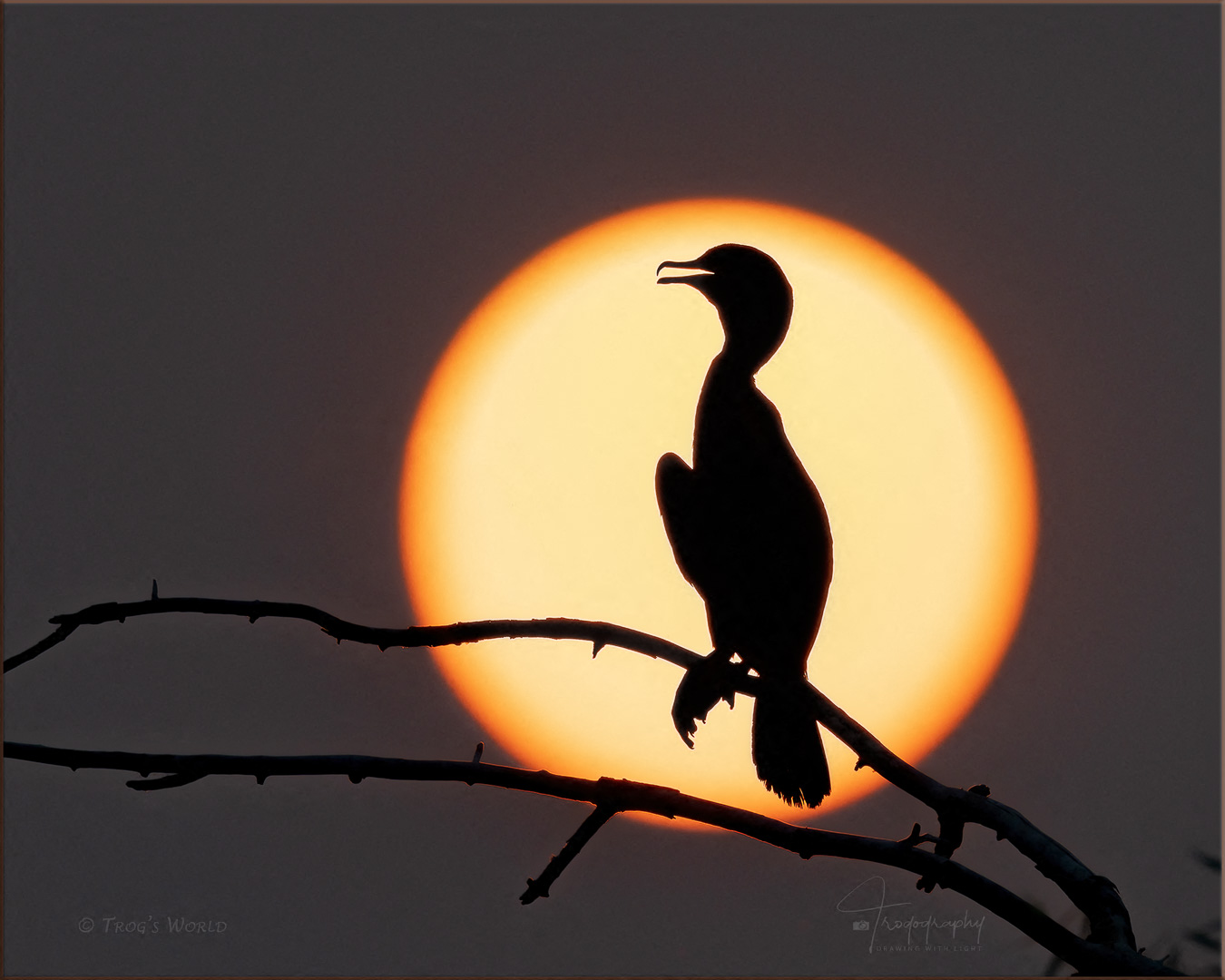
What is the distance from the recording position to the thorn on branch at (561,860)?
10.7ft

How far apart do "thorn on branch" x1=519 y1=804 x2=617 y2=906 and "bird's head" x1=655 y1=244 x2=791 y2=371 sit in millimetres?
2663

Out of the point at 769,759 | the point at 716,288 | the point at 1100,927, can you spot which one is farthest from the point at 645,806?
the point at 716,288

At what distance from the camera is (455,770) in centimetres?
316

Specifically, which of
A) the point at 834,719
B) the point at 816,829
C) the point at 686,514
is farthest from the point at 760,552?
the point at 816,829

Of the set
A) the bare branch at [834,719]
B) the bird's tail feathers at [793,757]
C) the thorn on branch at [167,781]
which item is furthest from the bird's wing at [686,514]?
the thorn on branch at [167,781]

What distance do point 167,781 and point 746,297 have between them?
137 inches

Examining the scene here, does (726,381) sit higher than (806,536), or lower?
higher

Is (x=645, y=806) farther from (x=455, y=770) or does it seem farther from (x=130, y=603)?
(x=130, y=603)

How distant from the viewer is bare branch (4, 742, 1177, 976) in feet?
10.0

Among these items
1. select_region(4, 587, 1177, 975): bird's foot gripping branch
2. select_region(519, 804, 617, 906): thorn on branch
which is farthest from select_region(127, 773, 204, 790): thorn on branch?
select_region(519, 804, 617, 906): thorn on branch

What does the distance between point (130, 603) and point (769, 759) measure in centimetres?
272

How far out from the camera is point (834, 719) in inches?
151

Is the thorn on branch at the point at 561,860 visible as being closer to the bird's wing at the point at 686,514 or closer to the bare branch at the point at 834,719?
the bare branch at the point at 834,719

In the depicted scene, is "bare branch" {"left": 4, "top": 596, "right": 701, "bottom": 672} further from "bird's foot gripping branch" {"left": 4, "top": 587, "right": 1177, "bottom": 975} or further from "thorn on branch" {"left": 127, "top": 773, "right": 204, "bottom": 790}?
"thorn on branch" {"left": 127, "top": 773, "right": 204, "bottom": 790}
